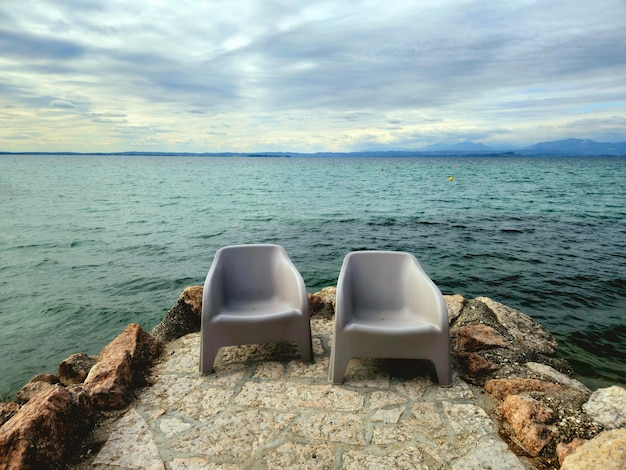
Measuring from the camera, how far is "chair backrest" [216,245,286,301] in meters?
4.38

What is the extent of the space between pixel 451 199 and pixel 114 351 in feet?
78.7

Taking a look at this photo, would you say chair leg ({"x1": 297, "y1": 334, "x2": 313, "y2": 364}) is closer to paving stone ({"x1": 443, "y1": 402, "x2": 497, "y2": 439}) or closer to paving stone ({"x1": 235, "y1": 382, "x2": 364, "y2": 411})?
paving stone ({"x1": 235, "y1": 382, "x2": 364, "y2": 411})

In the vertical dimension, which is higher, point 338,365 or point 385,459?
point 338,365

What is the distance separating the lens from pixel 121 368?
341cm

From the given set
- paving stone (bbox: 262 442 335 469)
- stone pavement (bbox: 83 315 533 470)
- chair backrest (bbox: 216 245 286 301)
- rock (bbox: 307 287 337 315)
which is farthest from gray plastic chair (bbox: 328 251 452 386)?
rock (bbox: 307 287 337 315)

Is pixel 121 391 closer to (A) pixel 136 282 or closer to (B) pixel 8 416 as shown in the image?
(B) pixel 8 416

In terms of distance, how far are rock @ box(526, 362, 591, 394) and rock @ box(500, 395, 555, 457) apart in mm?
838

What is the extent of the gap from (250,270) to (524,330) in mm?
3759

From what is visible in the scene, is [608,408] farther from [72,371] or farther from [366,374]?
[72,371]

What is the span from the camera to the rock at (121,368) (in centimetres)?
314

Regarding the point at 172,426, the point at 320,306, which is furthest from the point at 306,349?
the point at 320,306

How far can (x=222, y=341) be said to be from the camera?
3.61m

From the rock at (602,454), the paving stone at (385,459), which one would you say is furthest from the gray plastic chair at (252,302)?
the rock at (602,454)

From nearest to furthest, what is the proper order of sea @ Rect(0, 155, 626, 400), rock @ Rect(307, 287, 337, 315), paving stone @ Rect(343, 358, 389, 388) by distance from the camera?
paving stone @ Rect(343, 358, 389, 388)
rock @ Rect(307, 287, 337, 315)
sea @ Rect(0, 155, 626, 400)
